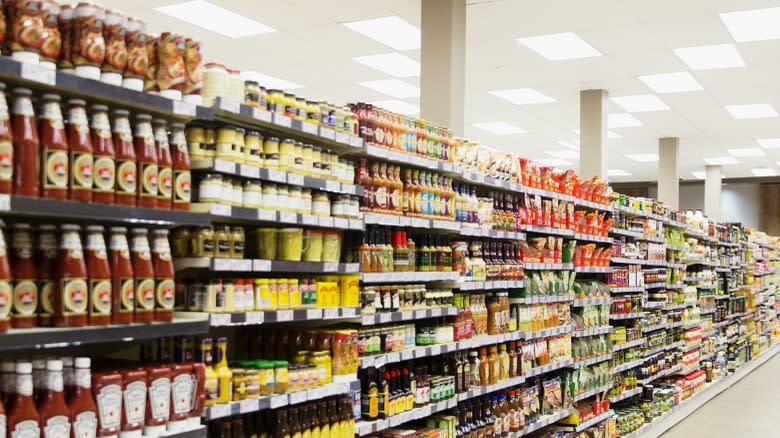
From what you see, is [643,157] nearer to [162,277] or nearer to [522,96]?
[522,96]

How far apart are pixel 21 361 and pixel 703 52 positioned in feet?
26.0

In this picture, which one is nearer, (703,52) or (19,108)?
(19,108)

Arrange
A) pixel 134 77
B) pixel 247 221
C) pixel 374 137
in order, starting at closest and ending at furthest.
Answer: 1. pixel 134 77
2. pixel 247 221
3. pixel 374 137

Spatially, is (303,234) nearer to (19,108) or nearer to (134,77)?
(134,77)

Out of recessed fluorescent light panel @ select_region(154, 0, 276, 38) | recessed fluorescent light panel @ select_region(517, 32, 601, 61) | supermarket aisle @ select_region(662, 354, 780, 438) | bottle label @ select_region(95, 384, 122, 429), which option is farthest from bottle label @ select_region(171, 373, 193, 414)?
supermarket aisle @ select_region(662, 354, 780, 438)

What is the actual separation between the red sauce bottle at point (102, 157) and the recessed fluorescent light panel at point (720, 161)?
16529 mm

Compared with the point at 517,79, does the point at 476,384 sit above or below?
below

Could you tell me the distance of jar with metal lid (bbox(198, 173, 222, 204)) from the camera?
317 cm

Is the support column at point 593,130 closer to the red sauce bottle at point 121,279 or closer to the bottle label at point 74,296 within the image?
the red sauce bottle at point 121,279

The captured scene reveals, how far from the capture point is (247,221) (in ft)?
12.2

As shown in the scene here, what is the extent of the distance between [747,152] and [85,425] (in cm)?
1623

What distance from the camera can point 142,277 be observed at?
2756 millimetres

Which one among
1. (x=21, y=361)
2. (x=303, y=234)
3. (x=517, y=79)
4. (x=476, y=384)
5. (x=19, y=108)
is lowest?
(x=476, y=384)

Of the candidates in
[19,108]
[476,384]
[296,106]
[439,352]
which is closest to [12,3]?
[19,108]
